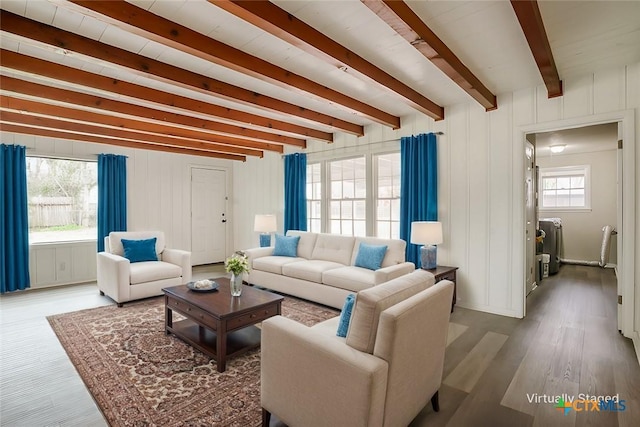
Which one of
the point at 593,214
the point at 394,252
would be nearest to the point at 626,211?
the point at 394,252

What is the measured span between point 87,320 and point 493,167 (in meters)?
4.99

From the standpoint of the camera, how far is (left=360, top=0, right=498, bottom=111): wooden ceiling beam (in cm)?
187

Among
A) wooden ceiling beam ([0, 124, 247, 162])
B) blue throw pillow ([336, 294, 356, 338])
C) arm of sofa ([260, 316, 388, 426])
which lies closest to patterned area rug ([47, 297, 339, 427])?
arm of sofa ([260, 316, 388, 426])

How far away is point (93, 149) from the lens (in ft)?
18.4

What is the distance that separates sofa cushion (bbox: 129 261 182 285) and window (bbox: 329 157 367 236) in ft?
8.54

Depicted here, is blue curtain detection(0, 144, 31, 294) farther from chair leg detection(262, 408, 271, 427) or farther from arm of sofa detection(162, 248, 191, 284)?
chair leg detection(262, 408, 271, 427)

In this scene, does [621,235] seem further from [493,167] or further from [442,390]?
[442,390]

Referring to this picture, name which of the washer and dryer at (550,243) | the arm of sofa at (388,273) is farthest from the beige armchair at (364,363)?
the washer and dryer at (550,243)

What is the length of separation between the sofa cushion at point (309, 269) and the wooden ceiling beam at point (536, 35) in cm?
305

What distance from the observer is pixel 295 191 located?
19.7 feet

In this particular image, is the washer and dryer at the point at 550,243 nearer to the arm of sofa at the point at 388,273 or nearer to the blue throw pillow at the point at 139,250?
the arm of sofa at the point at 388,273

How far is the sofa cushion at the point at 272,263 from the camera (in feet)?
15.3

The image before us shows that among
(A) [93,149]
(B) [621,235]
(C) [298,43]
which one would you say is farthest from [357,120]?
(A) [93,149]

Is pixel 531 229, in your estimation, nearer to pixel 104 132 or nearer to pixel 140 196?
pixel 104 132
